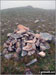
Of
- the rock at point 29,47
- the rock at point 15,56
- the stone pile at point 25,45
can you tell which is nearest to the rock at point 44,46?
the stone pile at point 25,45

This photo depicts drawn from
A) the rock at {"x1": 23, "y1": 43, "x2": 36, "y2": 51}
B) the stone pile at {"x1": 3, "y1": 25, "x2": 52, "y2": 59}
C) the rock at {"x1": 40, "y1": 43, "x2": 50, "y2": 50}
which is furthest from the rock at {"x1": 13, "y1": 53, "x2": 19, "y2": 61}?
the rock at {"x1": 40, "y1": 43, "x2": 50, "y2": 50}

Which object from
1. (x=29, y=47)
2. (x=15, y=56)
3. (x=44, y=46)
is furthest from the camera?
(x=44, y=46)

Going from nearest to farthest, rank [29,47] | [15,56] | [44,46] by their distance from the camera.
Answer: [15,56], [29,47], [44,46]

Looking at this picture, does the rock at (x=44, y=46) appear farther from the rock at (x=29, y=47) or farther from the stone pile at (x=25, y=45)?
the rock at (x=29, y=47)

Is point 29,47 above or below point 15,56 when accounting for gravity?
above

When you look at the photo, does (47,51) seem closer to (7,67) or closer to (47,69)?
(47,69)

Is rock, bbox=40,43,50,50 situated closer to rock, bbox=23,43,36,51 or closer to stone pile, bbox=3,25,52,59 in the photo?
stone pile, bbox=3,25,52,59

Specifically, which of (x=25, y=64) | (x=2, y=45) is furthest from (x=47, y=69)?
(x=2, y=45)

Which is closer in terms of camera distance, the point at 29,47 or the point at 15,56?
the point at 15,56

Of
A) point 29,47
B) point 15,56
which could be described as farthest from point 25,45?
point 15,56

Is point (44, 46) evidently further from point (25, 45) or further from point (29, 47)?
point (25, 45)
